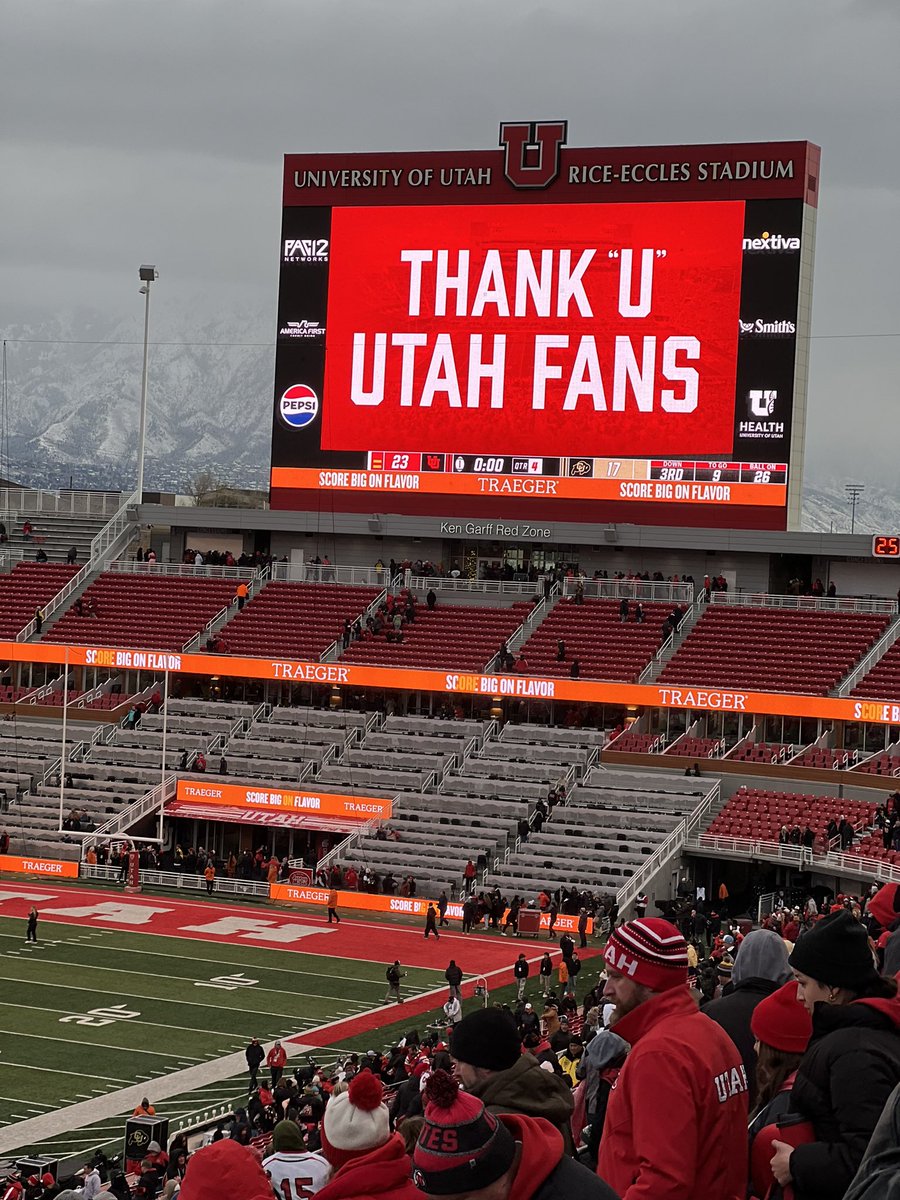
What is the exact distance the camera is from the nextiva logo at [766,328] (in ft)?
150

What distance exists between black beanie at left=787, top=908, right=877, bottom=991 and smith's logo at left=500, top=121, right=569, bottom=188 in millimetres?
43965

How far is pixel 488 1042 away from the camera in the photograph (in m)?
5.07

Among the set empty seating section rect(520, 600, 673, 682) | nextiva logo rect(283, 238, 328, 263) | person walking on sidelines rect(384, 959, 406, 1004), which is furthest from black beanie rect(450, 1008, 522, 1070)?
nextiva logo rect(283, 238, 328, 263)

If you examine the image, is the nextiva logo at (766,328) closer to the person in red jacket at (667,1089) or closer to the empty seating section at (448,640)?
the empty seating section at (448,640)

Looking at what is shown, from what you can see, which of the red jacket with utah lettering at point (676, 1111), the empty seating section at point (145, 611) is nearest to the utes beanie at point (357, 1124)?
the red jacket with utah lettering at point (676, 1111)

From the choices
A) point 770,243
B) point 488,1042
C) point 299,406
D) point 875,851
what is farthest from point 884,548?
point 488,1042

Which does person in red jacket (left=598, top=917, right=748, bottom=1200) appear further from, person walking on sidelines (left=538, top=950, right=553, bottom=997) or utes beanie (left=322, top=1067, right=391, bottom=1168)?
person walking on sidelines (left=538, top=950, right=553, bottom=997)

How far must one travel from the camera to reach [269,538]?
2215 inches

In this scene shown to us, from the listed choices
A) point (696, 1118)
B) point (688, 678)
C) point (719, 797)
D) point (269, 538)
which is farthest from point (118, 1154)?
point (269, 538)

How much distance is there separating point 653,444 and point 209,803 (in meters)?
14.5

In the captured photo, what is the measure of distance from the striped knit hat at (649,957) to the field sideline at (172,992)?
1703cm

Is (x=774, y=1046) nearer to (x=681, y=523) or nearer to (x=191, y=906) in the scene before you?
(x=191, y=906)

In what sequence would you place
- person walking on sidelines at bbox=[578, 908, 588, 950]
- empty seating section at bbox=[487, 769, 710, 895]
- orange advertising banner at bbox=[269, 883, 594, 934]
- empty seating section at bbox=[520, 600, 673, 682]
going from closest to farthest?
person walking on sidelines at bbox=[578, 908, 588, 950]
orange advertising banner at bbox=[269, 883, 594, 934]
empty seating section at bbox=[487, 769, 710, 895]
empty seating section at bbox=[520, 600, 673, 682]

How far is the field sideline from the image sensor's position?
24.0m
